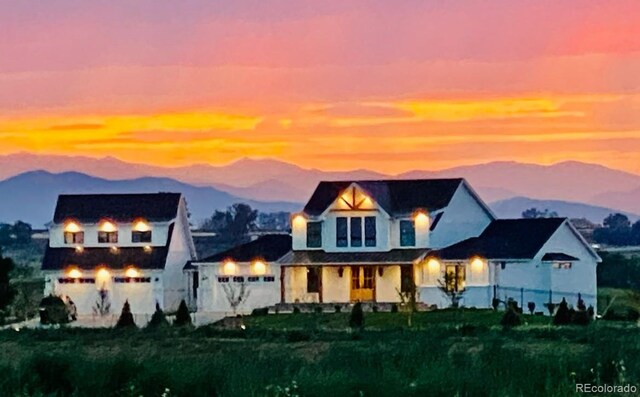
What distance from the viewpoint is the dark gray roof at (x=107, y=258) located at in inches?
2343

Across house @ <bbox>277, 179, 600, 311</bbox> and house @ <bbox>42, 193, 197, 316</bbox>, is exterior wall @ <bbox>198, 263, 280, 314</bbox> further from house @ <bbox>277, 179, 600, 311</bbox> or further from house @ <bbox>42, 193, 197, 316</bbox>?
house @ <bbox>42, 193, 197, 316</bbox>

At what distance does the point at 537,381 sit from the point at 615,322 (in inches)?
874

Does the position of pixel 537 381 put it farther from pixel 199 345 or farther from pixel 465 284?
pixel 465 284

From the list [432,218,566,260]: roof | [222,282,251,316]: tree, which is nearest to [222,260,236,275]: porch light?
[222,282,251,316]: tree

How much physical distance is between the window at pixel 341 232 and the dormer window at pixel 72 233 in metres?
10.8

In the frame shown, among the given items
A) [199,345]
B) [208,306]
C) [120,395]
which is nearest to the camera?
[120,395]

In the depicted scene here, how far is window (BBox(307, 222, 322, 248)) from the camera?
5791 cm

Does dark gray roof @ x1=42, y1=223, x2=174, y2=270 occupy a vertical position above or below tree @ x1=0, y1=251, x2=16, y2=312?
above

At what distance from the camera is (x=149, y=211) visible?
61281 mm

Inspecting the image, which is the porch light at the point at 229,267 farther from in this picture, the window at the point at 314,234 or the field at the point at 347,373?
the field at the point at 347,373

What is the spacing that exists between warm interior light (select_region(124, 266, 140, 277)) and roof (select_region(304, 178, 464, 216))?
706 centimetres

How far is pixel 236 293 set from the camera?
190ft

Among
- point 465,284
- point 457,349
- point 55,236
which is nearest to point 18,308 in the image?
point 55,236

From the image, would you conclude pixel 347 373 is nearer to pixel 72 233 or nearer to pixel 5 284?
pixel 5 284
